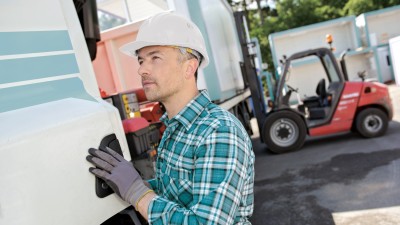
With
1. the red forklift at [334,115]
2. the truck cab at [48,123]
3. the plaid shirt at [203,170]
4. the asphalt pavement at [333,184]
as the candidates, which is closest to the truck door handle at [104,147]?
the truck cab at [48,123]

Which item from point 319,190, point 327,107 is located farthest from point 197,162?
point 327,107

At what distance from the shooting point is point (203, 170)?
1.35 metres

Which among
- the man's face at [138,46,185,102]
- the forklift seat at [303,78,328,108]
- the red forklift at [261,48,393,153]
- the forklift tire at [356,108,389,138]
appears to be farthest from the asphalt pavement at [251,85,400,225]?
the man's face at [138,46,185,102]

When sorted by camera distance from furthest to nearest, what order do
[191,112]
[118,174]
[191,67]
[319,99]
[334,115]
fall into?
[319,99] < [334,115] < [191,67] < [191,112] < [118,174]

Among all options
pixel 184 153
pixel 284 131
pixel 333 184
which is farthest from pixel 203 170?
pixel 284 131

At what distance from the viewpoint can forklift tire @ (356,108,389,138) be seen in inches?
282

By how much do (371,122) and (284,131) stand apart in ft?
5.66

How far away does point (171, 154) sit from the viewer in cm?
156

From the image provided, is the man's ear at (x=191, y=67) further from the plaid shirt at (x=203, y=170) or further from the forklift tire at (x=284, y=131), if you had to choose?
the forklift tire at (x=284, y=131)

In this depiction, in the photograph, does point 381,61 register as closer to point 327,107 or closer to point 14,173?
point 327,107

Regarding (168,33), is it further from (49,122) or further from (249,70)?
(249,70)

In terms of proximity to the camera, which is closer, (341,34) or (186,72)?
(186,72)

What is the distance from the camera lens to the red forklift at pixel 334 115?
707cm

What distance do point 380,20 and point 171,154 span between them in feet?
67.3
